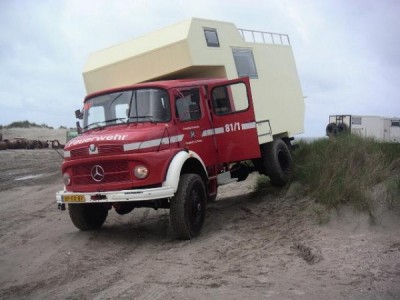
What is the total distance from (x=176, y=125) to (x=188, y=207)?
4.43 ft

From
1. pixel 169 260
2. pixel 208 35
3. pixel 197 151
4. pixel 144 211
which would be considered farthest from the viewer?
pixel 144 211

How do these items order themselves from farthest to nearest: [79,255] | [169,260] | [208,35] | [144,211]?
[144,211] < [208,35] < [79,255] < [169,260]

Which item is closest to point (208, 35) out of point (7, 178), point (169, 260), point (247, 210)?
point (247, 210)

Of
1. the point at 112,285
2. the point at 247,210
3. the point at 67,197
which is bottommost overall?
the point at 247,210

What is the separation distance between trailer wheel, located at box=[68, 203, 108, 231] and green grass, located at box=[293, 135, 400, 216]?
3815 millimetres

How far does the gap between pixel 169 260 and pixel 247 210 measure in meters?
3.51

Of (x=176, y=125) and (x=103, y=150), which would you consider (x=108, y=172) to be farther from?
(x=176, y=125)

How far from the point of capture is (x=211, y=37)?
954 cm

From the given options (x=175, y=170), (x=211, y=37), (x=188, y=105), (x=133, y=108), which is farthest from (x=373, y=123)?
(x=175, y=170)

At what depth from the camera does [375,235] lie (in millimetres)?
6805

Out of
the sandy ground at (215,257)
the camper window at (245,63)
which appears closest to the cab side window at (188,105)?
the camper window at (245,63)

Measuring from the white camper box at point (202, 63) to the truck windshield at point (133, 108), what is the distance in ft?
3.93

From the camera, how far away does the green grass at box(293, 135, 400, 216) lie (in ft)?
25.6

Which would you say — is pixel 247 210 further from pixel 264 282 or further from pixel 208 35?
pixel 264 282
